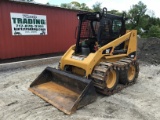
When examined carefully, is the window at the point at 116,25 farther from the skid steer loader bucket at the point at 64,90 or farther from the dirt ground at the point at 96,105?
the skid steer loader bucket at the point at 64,90

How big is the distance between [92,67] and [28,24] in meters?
4.91

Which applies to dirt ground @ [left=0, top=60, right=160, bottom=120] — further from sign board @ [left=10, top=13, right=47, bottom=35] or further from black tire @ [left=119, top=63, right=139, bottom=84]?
sign board @ [left=10, top=13, right=47, bottom=35]

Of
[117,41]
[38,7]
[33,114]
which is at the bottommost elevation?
[33,114]

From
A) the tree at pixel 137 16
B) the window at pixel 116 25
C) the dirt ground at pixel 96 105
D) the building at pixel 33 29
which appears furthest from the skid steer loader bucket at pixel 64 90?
the tree at pixel 137 16

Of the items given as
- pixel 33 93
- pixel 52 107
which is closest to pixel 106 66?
pixel 52 107

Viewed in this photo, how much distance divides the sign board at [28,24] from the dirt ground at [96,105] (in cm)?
291

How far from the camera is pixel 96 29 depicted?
6051 mm

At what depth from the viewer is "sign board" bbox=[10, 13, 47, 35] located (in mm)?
8302

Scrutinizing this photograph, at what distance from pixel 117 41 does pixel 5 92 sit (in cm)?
354

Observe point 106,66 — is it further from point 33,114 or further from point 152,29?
point 152,29

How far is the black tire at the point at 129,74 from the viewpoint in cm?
572

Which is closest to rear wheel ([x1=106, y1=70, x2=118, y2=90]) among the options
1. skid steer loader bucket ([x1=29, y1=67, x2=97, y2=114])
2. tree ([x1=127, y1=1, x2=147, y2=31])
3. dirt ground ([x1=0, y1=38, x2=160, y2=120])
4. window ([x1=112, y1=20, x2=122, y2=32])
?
dirt ground ([x1=0, y1=38, x2=160, y2=120])

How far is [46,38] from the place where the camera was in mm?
9602

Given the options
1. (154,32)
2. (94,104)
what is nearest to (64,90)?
(94,104)
